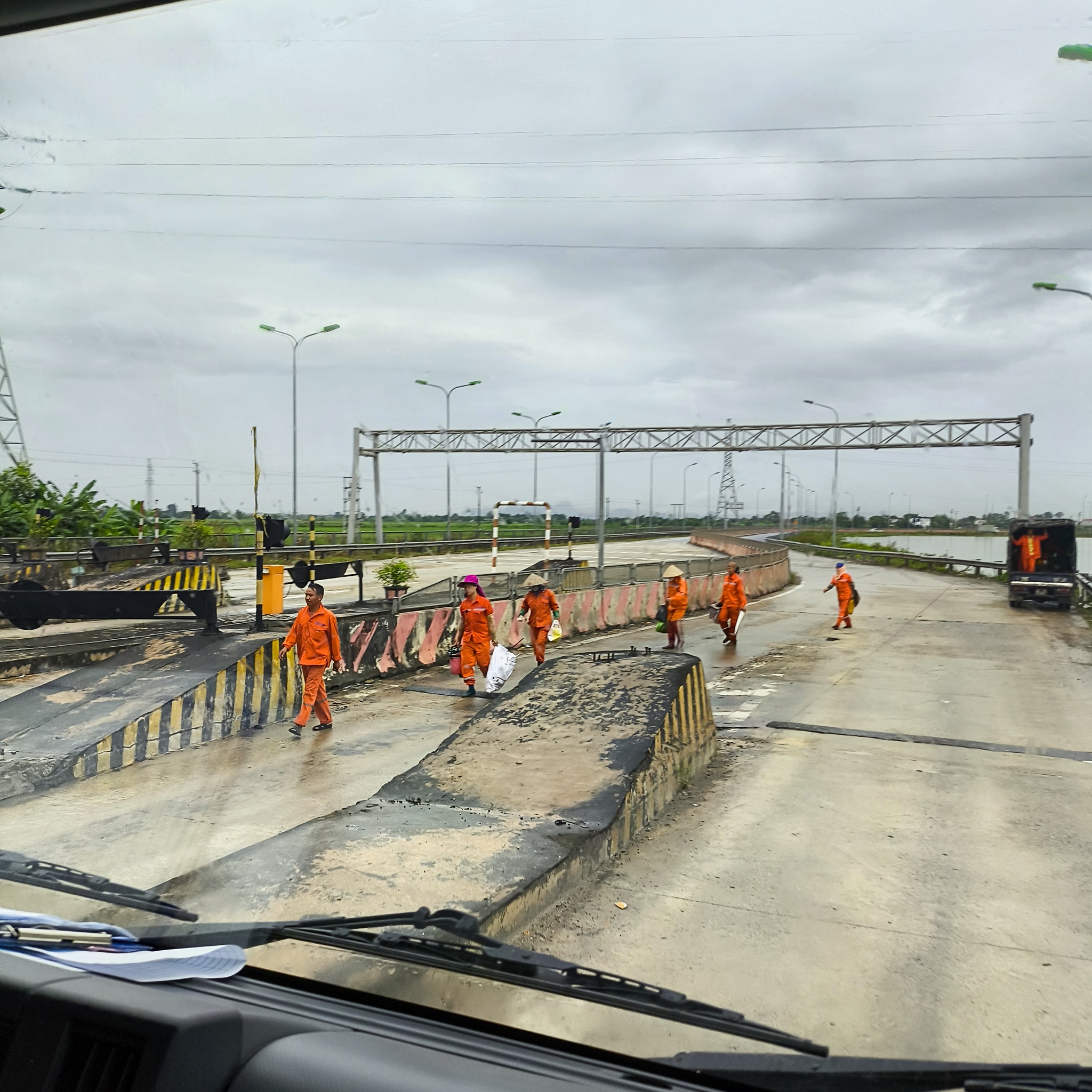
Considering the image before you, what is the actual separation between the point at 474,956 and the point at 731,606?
17.4 m

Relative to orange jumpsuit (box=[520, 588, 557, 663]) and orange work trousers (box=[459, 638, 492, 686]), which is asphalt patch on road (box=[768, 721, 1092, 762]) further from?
orange jumpsuit (box=[520, 588, 557, 663])

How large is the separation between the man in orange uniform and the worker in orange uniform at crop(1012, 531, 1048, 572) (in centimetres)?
1568

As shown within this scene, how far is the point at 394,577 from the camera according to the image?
15641 mm

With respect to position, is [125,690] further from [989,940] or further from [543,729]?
[989,940]

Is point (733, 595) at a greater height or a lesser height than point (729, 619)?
greater

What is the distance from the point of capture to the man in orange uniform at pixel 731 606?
760 inches

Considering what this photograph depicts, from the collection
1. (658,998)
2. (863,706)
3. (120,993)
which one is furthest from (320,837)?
(863,706)

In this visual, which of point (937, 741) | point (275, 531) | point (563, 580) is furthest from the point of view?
point (563, 580)

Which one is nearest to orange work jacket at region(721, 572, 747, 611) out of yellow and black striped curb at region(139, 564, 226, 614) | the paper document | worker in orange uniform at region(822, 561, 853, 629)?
worker in orange uniform at region(822, 561, 853, 629)

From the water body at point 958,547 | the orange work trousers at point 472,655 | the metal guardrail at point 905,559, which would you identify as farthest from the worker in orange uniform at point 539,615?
the water body at point 958,547

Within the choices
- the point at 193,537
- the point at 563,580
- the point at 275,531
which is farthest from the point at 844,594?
the point at 275,531

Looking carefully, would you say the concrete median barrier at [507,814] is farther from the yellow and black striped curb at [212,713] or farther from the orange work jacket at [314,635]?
the yellow and black striped curb at [212,713]

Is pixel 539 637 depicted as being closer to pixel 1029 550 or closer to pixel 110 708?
pixel 110 708

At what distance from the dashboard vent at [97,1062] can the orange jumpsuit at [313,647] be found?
8327mm
